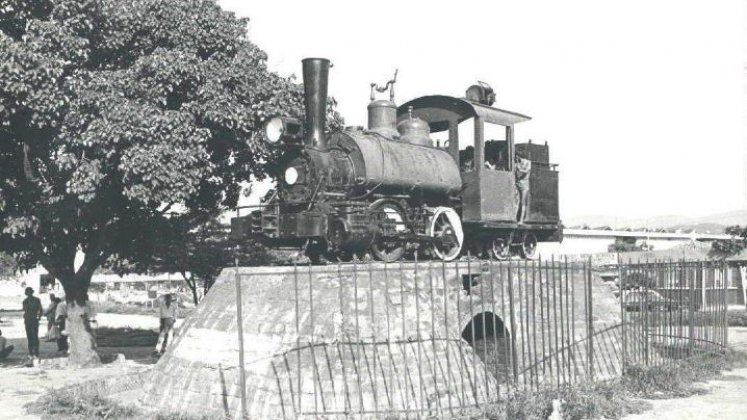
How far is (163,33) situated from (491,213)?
751 centimetres

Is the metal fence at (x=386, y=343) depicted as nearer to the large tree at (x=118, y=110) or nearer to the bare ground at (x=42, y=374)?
the bare ground at (x=42, y=374)

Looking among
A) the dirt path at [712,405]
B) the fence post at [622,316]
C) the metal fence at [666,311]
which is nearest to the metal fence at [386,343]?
the fence post at [622,316]

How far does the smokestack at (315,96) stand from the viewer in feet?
39.9

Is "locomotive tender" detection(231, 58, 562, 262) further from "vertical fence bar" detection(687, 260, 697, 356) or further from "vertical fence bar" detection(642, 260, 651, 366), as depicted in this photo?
"vertical fence bar" detection(687, 260, 697, 356)

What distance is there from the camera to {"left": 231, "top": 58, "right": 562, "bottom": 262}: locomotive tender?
1153 cm

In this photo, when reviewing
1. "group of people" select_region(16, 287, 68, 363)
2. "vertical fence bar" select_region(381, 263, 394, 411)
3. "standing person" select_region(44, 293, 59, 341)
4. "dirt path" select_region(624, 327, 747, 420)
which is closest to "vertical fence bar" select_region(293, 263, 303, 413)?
"vertical fence bar" select_region(381, 263, 394, 411)

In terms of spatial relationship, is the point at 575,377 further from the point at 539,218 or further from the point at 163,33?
the point at 163,33

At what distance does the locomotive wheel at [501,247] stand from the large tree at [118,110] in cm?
509

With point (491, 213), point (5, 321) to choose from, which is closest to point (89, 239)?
point (491, 213)

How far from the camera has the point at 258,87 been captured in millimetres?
15680

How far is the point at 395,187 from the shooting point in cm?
1262

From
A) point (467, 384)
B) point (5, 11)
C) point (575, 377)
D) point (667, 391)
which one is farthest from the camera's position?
point (5, 11)

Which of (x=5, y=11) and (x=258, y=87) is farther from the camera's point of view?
(x=258, y=87)

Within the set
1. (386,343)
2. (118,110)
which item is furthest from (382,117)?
(386,343)
